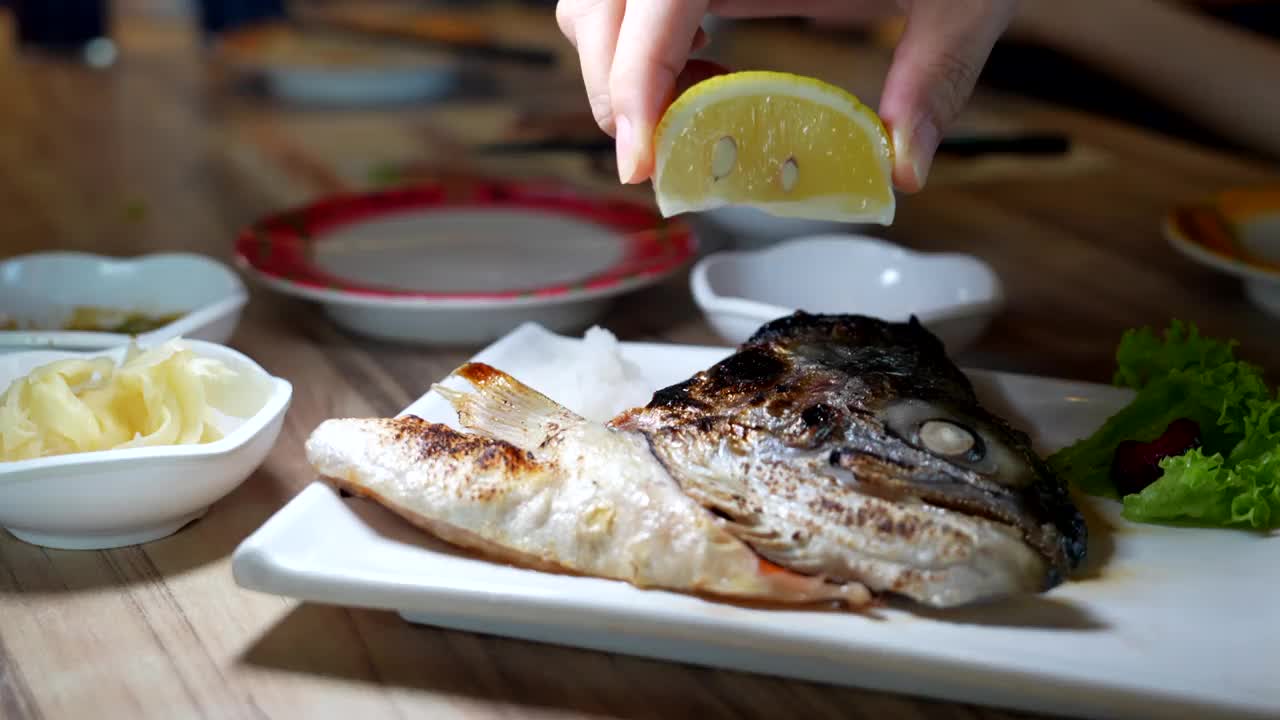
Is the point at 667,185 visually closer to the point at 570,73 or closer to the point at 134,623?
the point at 134,623

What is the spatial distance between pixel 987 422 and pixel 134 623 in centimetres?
100

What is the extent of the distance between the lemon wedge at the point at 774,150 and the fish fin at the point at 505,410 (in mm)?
306

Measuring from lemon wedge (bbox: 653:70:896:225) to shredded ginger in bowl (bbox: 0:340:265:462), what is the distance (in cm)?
62

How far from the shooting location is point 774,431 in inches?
57.6

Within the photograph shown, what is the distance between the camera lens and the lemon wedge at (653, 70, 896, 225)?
1.65m

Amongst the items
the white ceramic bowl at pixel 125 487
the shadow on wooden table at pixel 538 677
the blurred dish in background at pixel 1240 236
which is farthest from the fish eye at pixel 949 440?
the blurred dish in background at pixel 1240 236

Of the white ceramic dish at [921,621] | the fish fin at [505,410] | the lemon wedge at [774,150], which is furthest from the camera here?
the lemon wedge at [774,150]

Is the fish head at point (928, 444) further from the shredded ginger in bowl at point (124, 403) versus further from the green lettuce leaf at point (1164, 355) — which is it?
the shredded ginger in bowl at point (124, 403)

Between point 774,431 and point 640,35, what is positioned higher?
point 640,35

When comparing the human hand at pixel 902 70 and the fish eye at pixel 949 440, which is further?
the human hand at pixel 902 70

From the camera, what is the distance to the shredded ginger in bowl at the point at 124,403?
1.48 meters

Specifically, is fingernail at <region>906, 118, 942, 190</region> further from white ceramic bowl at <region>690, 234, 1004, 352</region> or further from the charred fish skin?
white ceramic bowl at <region>690, 234, 1004, 352</region>

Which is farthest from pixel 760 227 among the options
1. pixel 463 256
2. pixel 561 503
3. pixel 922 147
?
pixel 561 503

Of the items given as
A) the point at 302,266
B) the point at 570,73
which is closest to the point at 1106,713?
the point at 302,266
